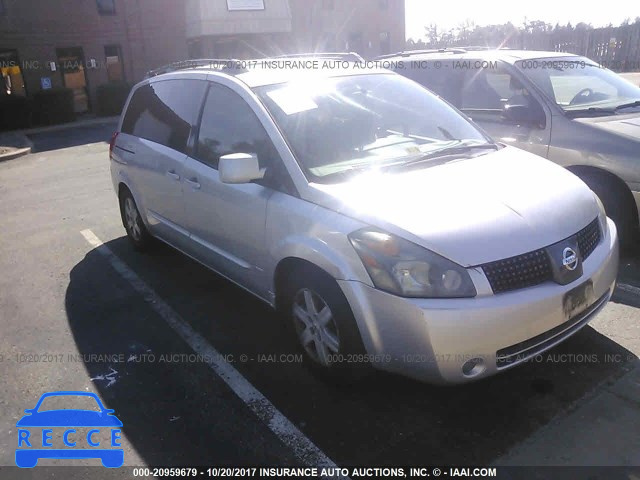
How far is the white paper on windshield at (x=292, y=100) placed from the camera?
3537mm

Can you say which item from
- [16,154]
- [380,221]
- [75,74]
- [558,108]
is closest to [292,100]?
[380,221]

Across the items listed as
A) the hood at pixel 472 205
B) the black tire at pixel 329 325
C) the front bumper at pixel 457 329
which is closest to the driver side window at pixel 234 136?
the hood at pixel 472 205

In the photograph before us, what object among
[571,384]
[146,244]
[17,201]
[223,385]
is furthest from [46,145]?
[571,384]

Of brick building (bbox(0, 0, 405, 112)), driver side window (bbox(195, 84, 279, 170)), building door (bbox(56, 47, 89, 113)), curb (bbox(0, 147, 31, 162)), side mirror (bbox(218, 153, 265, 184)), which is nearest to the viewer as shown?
side mirror (bbox(218, 153, 265, 184))

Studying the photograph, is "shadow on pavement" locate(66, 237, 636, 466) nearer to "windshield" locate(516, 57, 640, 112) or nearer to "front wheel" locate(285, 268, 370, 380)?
"front wheel" locate(285, 268, 370, 380)

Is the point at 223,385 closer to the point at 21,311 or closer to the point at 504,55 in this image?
the point at 21,311

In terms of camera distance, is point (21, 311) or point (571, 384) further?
point (21, 311)

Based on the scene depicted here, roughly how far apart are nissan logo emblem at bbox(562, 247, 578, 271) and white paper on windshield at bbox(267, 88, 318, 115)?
1774 mm

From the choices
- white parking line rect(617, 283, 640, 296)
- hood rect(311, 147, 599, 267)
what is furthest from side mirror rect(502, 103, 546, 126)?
hood rect(311, 147, 599, 267)

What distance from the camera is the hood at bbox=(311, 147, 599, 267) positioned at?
264cm

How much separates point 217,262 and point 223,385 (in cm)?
100

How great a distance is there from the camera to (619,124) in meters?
4.66

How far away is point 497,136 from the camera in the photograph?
5.29 metres

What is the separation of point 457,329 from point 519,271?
43 cm
